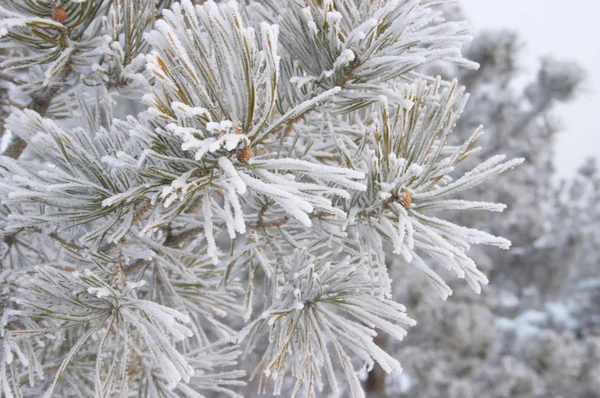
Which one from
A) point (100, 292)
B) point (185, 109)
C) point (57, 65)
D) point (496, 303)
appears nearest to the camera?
point (185, 109)

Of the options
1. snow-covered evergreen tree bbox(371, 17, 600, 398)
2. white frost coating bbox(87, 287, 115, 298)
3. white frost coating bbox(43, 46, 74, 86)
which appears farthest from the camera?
snow-covered evergreen tree bbox(371, 17, 600, 398)

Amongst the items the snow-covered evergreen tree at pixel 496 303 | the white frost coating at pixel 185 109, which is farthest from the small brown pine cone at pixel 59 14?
the snow-covered evergreen tree at pixel 496 303

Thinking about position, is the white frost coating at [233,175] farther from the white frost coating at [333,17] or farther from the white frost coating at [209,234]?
the white frost coating at [333,17]

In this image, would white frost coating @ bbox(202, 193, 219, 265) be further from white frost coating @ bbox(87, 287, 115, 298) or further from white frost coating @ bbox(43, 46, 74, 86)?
white frost coating @ bbox(43, 46, 74, 86)

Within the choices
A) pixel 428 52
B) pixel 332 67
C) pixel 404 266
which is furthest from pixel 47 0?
pixel 404 266

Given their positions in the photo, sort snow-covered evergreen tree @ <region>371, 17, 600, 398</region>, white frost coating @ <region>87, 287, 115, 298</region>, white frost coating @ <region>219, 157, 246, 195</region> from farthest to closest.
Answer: snow-covered evergreen tree @ <region>371, 17, 600, 398</region> < white frost coating @ <region>87, 287, 115, 298</region> < white frost coating @ <region>219, 157, 246, 195</region>

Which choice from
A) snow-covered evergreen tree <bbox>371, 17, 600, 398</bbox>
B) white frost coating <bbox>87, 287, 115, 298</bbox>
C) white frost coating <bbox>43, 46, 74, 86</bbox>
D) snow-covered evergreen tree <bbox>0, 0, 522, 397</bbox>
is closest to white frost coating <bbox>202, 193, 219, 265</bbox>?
snow-covered evergreen tree <bbox>0, 0, 522, 397</bbox>

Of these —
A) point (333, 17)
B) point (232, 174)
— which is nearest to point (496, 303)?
point (333, 17)

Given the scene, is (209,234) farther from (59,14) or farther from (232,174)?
(59,14)
